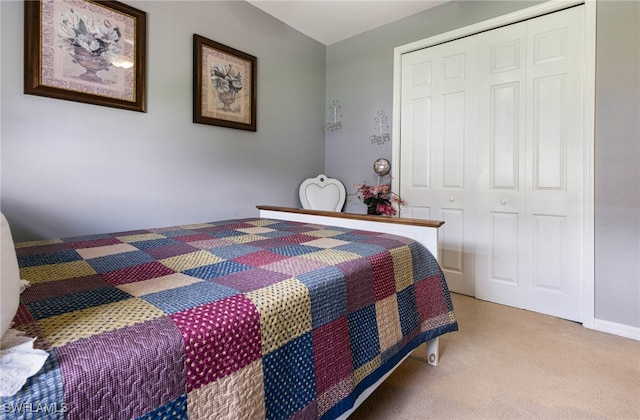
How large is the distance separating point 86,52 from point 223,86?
97 cm

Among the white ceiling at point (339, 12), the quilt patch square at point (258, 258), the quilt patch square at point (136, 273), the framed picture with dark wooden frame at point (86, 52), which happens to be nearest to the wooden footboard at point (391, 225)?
the quilt patch square at point (258, 258)

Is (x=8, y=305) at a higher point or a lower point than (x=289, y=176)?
lower

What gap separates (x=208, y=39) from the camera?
2543 mm

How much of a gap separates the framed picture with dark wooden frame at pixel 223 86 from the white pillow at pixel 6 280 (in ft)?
7.19

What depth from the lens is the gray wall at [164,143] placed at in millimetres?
1768

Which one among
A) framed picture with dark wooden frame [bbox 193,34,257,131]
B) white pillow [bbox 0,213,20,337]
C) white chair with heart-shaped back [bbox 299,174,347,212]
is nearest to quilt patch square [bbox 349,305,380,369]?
white pillow [bbox 0,213,20,337]

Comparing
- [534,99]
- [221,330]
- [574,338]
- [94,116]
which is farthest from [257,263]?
[534,99]

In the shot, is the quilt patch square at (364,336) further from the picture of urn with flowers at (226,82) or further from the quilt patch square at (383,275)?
the picture of urn with flowers at (226,82)

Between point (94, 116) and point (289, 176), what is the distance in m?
1.76

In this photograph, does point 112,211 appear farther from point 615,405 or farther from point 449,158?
point 615,405

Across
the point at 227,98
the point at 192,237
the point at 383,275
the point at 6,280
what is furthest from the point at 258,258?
the point at 227,98

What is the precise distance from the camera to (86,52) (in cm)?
194

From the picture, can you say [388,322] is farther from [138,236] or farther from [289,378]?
[138,236]

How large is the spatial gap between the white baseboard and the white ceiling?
2804 mm
